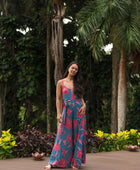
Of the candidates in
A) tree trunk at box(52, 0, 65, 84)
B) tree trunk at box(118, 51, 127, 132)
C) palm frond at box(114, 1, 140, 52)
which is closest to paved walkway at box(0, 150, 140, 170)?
tree trunk at box(118, 51, 127, 132)

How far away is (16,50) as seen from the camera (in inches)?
523

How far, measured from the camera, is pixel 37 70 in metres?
12.6

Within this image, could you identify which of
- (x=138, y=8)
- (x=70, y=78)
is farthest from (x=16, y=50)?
(x=70, y=78)

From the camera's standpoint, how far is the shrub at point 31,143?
5586mm

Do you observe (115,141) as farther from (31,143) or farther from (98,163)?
(31,143)

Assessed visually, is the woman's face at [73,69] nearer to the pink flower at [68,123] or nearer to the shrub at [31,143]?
the pink flower at [68,123]

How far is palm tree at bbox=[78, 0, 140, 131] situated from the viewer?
7805 millimetres

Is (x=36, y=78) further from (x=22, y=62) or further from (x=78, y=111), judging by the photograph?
(x=78, y=111)

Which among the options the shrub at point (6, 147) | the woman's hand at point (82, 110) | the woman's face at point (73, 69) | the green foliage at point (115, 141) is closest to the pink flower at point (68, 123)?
the woman's hand at point (82, 110)

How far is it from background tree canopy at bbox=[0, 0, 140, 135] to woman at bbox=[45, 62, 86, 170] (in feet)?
25.3

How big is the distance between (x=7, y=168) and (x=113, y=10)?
510cm

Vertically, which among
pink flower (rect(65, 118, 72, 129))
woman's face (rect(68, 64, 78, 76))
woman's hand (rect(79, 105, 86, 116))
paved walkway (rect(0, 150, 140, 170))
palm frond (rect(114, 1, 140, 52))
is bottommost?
paved walkway (rect(0, 150, 140, 170))

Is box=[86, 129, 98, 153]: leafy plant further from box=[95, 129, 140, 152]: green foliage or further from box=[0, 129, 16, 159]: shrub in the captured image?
box=[0, 129, 16, 159]: shrub

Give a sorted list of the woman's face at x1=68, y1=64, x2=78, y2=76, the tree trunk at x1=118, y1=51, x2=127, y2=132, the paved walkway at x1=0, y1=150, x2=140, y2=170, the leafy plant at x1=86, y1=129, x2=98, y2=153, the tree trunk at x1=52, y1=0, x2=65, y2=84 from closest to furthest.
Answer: the woman's face at x1=68, y1=64, x2=78, y2=76, the paved walkway at x1=0, y1=150, x2=140, y2=170, the leafy plant at x1=86, y1=129, x2=98, y2=153, the tree trunk at x1=118, y1=51, x2=127, y2=132, the tree trunk at x1=52, y1=0, x2=65, y2=84
